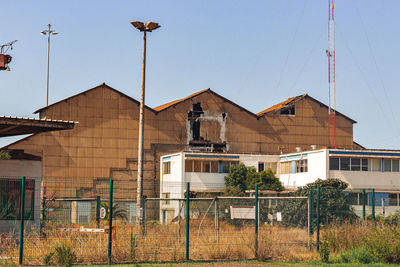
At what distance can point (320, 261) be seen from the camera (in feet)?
69.4

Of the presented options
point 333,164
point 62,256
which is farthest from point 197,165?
point 62,256

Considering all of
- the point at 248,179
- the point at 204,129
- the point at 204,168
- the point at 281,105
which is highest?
→ the point at 281,105

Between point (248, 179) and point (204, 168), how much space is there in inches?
193

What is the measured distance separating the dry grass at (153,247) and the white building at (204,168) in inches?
1682

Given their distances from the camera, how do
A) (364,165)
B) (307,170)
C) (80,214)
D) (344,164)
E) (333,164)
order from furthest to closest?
A: (307,170)
(364,165)
(344,164)
(333,164)
(80,214)

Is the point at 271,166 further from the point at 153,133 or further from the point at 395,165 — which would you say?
the point at 153,133

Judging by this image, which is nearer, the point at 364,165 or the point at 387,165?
the point at 364,165

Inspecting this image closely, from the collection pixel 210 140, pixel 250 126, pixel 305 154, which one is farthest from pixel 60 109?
pixel 305 154

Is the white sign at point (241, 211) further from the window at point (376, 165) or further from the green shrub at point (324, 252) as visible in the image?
the window at point (376, 165)

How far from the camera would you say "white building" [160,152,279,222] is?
2648 inches

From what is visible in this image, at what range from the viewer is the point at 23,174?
25.7 m

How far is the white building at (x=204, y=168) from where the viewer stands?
6725 cm

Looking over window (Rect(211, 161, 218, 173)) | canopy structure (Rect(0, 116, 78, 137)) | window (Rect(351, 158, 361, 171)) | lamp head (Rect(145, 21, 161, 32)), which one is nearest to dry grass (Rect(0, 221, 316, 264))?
canopy structure (Rect(0, 116, 78, 137))

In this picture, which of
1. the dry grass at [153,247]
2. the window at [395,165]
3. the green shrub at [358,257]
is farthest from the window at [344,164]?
the green shrub at [358,257]
